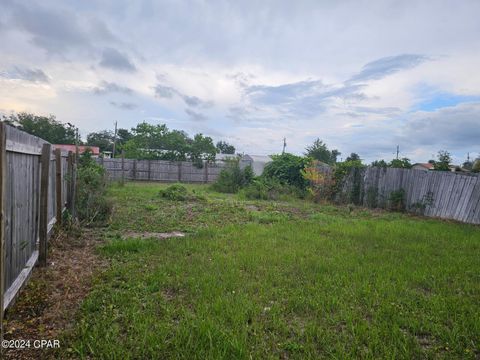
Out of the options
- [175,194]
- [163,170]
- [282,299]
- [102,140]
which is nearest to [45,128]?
[102,140]

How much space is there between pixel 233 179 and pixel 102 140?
131 ft

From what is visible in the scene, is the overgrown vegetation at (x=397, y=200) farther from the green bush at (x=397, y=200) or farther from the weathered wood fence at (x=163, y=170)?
the weathered wood fence at (x=163, y=170)

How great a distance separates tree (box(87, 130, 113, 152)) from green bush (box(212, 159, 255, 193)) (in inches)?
1438

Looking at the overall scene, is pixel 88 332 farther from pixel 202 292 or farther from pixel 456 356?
pixel 456 356

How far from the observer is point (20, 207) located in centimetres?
302

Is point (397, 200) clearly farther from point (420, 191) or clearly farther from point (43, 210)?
point (43, 210)

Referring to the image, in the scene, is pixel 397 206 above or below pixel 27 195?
below

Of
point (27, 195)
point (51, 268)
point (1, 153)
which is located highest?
point (1, 153)

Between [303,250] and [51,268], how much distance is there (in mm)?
3660

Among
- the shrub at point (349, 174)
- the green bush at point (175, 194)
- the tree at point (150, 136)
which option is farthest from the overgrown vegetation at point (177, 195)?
the tree at point (150, 136)

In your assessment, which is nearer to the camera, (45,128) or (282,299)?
(282,299)

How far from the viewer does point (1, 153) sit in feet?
6.50

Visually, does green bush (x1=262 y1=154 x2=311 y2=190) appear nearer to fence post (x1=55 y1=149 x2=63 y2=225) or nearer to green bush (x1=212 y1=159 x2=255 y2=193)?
green bush (x1=212 y1=159 x2=255 y2=193)

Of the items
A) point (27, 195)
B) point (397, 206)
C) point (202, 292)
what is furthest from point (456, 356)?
point (397, 206)
